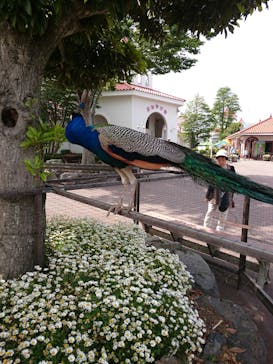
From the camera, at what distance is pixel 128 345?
2027 mm

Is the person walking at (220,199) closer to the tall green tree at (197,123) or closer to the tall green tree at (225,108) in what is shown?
the tall green tree at (197,123)

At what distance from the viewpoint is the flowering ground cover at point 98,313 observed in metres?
1.96

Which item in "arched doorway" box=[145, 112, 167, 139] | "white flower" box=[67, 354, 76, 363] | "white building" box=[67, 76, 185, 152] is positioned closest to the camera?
"white flower" box=[67, 354, 76, 363]

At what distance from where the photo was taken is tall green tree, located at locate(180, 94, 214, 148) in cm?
3189

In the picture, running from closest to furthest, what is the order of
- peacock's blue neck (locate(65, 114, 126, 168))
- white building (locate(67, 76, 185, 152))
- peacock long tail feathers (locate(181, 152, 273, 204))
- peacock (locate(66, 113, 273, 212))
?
peacock long tail feathers (locate(181, 152, 273, 204))
peacock (locate(66, 113, 273, 212))
peacock's blue neck (locate(65, 114, 126, 168))
white building (locate(67, 76, 185, 152))

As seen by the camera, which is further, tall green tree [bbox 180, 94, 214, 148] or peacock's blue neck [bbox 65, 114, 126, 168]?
tall green tree [bbox 180, 94, 214, 148]

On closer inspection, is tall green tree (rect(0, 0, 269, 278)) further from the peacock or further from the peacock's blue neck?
the peacock

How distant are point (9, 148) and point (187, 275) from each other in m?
2.02

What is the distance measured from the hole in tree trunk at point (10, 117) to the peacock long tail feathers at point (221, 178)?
150cm

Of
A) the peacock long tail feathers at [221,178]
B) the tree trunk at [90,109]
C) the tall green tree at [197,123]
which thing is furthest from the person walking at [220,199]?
the tall green tree at [197,123]

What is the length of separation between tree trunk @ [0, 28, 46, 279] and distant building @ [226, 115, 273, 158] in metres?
32.8

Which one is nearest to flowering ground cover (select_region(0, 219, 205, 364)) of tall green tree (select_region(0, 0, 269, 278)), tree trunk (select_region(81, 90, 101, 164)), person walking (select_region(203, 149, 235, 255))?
tall green tree (select_region(0, 0, 269, 278))

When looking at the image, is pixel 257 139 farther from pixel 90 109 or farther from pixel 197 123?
pixel 90 109

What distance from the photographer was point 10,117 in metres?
2.57
